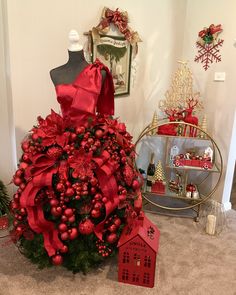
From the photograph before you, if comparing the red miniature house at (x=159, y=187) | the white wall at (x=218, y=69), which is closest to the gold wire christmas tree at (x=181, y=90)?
the white wall at (x=218, y=69)

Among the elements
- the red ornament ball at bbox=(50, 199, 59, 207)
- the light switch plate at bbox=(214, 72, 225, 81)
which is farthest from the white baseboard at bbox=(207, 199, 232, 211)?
the red ornament ball at bbox=(50, 199, 59, 207)

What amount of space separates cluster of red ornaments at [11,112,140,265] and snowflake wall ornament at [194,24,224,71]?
1307 millimetres

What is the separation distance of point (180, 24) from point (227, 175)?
4.72 ft

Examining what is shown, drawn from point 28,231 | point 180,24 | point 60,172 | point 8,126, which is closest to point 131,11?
point 180,24

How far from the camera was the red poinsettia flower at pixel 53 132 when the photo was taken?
5.23 ft

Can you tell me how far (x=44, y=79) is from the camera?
7.07ft

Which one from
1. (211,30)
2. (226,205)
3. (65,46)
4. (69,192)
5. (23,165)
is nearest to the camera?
(69,192)

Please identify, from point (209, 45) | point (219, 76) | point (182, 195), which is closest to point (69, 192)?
point (182, 195)

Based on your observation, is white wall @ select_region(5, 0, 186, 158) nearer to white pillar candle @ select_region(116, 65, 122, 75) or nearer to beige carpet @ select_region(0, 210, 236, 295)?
white pillar candle @ select_region(116, 65, 122, 75)

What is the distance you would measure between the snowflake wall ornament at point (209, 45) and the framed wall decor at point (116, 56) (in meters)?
0.62

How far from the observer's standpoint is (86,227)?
158 centimetres

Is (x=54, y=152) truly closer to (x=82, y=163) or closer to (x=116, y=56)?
(x=82, y=163)

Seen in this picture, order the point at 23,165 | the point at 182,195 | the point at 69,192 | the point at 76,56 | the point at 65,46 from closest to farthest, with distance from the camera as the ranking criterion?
the point at 69,192, the point at 23,165, the point at 76,56, the point at 65,46, the point at 182,195

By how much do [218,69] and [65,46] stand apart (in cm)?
128
